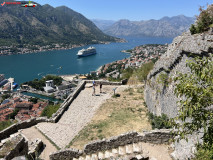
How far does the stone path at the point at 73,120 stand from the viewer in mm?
10523

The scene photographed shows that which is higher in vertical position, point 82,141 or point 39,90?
point 82,141

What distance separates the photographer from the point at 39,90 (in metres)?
87.4

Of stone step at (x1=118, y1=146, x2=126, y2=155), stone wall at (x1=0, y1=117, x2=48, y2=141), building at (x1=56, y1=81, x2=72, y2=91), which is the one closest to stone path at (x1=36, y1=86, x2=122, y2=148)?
stone wall at (x1=0, y1=117, x2=48, y2=141)

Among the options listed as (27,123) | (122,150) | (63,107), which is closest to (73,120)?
(63,107)

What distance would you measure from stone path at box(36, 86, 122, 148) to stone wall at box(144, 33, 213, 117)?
15.7 ft

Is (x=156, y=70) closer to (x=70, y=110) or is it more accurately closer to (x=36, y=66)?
(x=70, y=110)

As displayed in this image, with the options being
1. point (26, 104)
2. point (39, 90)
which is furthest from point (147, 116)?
point (39, 90)

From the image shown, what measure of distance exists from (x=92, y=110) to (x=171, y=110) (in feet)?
21.7

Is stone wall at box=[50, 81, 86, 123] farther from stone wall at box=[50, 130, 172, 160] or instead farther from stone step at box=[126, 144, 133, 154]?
stone step at box=[126, 144, 133, 154]

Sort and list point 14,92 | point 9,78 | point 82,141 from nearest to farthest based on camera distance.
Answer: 1. point 82,141
2. point 14,92
3. point 9,78

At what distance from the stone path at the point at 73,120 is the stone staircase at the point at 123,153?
2.50 meters

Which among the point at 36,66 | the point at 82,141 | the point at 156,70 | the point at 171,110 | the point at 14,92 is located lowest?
the point at 14,92

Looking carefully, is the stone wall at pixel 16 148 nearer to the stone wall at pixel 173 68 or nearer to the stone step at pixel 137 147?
the stone step at pixel 137 147

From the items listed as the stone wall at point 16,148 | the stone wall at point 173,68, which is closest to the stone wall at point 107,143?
the stone wall at point 16,148
